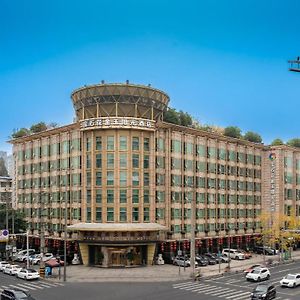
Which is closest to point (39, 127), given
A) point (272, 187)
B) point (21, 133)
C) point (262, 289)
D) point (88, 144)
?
point (21, 133)

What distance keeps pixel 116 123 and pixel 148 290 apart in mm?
28912

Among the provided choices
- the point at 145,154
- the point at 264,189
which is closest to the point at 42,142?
the point at 145,154

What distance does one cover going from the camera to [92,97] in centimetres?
7775

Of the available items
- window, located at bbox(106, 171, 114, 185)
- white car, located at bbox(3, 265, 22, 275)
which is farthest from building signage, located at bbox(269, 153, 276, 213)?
white car, located at bbox(3, 265, 22, 275)

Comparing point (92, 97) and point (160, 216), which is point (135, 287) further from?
point (92, 97)

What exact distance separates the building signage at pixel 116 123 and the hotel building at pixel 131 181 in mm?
158

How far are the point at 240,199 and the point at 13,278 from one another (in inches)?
1949

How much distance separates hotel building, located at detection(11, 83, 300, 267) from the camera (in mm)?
74562

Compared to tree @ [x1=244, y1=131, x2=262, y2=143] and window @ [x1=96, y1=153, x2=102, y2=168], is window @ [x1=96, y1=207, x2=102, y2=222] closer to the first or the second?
window @ [x1=96, y1=153, x2=102, y2=168]

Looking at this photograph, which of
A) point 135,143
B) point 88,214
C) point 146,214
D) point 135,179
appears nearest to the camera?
point 135,179

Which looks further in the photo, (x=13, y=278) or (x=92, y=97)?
(x=92, y=97)

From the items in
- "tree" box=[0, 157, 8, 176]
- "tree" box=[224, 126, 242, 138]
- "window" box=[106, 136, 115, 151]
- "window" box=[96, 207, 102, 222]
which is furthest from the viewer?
"tree" box=[0, 157, 8, 176]

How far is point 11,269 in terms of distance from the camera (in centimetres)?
6712

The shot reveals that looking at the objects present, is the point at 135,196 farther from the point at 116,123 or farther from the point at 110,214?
the point at 116,123
